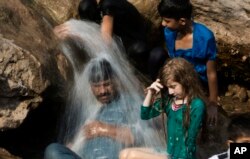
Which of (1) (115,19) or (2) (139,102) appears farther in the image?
(1) (115,19)

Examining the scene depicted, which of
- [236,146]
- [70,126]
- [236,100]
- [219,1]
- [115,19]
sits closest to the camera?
[236,146]

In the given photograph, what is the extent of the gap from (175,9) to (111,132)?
95 cm

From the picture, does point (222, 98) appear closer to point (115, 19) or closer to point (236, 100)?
point (236, 100)

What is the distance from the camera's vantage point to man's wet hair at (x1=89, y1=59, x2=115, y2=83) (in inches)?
195

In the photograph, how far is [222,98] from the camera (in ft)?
21.9

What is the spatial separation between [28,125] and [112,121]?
0.80 m

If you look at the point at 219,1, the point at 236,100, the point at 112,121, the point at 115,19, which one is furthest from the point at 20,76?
the point at 236,100

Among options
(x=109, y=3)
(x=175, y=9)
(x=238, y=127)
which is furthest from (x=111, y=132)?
(x=238, y=127)

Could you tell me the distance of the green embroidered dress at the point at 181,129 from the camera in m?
4.46

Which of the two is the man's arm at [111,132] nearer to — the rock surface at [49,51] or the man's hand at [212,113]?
the rock surface at [49,51]

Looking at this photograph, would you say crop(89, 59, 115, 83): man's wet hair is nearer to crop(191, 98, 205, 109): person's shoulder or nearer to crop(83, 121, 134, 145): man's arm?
crop(83, 121, 134, 145): man's arm

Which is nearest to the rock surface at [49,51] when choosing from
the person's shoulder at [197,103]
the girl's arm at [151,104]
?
the girl's arm at [151,104]

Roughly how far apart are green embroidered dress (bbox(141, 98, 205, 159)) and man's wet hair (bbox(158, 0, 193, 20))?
2.22 feet

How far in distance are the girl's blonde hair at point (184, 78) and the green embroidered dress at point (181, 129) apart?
3cm
